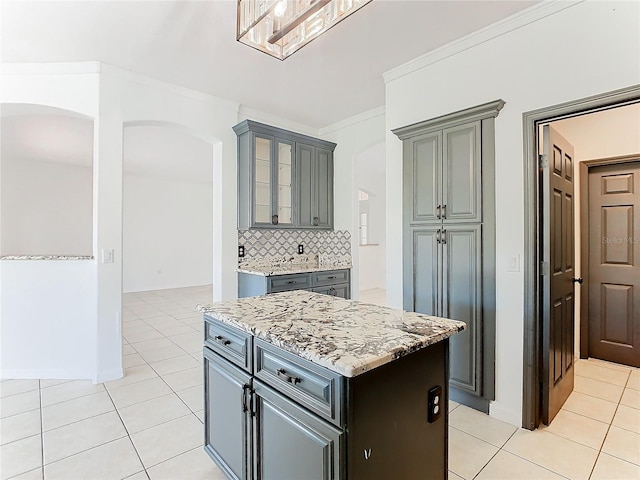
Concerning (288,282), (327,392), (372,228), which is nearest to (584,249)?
(288,282)

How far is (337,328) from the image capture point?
4.54 feet

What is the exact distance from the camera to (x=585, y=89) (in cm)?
195

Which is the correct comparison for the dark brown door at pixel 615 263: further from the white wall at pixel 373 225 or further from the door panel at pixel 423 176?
the white wall at pixel 373 225

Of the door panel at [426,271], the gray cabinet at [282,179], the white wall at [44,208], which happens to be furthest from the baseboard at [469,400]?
the white wall at [44,208]

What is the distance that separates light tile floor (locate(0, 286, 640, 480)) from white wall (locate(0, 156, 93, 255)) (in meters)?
4.93

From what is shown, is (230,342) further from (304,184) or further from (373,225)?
(373,225)

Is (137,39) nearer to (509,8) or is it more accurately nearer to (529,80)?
(509,8)

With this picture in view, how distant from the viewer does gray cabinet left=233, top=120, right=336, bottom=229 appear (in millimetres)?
3719

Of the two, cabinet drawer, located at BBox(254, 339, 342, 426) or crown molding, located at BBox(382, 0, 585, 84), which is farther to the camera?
crown molding, located at BBox(382, 0, 585, 84)

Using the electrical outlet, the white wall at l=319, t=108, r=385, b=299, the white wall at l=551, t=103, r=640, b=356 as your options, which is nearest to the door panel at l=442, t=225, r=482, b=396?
the electrical outlet

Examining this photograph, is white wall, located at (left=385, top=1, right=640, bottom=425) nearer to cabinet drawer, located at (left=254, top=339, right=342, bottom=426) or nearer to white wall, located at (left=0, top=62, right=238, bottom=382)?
cabinet drawer, located at (left=254, top=339, right=342, bottom=426)

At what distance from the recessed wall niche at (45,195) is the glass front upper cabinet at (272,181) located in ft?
10.6

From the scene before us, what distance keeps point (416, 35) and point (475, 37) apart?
43 cm

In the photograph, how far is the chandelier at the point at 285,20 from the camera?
57.6 inches
